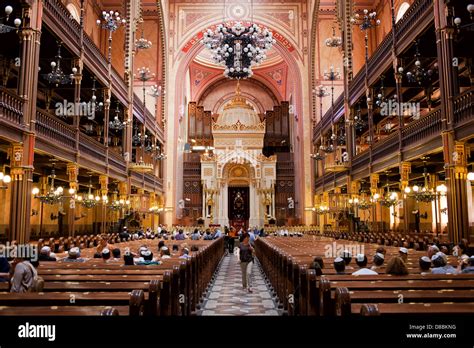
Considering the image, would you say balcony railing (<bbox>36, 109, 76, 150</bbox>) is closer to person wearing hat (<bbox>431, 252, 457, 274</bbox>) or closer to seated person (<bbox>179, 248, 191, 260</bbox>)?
seated person (<bbox>179, 248, 191, 260</bbox>)

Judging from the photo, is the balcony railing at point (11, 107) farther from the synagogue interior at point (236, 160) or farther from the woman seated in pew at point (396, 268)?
the woman seated in pew at point (396, 268)

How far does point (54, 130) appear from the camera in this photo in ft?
43.2

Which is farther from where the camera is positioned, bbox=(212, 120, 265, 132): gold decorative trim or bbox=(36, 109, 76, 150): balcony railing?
bbox=(212, 120, 265, 132): gold decorative trim

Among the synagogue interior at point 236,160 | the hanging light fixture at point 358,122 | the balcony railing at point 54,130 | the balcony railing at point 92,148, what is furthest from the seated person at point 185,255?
the hanging light fixture at point 358,122

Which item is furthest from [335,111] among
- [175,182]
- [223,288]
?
[223,288]

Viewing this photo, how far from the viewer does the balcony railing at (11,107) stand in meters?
9.85

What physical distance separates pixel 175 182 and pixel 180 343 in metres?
30.9

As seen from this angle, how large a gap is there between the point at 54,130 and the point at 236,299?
8336 millimetres

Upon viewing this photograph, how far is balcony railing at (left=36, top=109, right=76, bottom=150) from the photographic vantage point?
40.0 ft

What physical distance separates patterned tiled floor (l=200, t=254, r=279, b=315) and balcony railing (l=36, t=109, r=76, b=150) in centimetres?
686

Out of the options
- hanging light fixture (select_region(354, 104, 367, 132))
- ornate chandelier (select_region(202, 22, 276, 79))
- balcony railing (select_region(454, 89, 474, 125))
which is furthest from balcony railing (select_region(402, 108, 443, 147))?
ornate chandelier (select_region(202, 22, 276, 79))

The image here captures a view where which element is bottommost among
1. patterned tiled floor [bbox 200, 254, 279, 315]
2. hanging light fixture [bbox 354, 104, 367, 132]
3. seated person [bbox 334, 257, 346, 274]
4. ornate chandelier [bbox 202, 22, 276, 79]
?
patterned tiled floor [bbox 200, 254, 279, 315]

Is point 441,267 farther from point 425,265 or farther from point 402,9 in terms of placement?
point 402,9

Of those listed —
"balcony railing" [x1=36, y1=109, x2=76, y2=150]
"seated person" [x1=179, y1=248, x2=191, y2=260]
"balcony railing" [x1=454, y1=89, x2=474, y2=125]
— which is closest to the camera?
"seated person" [x1=179, y1=248, x2=191, y2=260]
